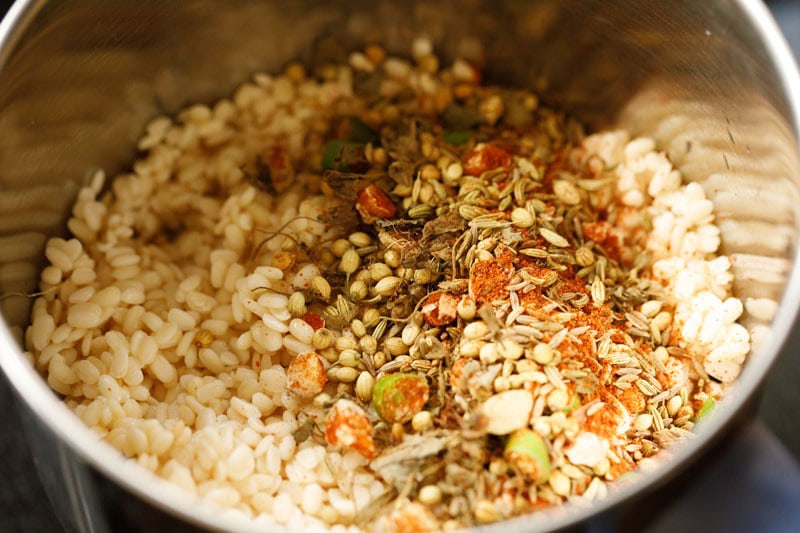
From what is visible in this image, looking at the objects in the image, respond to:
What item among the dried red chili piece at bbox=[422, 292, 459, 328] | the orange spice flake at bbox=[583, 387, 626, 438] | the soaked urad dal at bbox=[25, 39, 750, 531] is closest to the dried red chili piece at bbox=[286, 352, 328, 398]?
the soaked urad dal at bbox=[25, 39, 750, 531]

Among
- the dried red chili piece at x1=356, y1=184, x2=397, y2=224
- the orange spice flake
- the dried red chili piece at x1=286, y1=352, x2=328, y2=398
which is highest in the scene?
the dried red chili piece at x1=356, y1=184, x2=397, y2=224

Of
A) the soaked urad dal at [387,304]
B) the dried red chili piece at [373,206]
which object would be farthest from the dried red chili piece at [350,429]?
the dried red chili piece at [373,206]

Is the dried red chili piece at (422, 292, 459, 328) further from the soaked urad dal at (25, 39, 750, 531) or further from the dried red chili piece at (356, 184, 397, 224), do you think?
the dried red chili piece at (356, 184, 397, 224)

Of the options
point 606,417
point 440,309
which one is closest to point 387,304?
point 440,309

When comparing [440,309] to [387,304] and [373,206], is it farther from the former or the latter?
[373,206]

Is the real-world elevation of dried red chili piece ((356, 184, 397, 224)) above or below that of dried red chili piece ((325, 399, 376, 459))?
above

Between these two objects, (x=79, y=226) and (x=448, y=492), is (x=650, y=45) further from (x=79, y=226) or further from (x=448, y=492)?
(x=79, y=226)

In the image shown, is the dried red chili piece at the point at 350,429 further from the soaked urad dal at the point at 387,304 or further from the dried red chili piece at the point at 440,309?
the dried red chili piece at the point at 440,309

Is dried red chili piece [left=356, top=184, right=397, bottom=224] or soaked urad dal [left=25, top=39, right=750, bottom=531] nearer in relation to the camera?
soaked urad dal [left=25, top=39, right=750, bottom=531]
